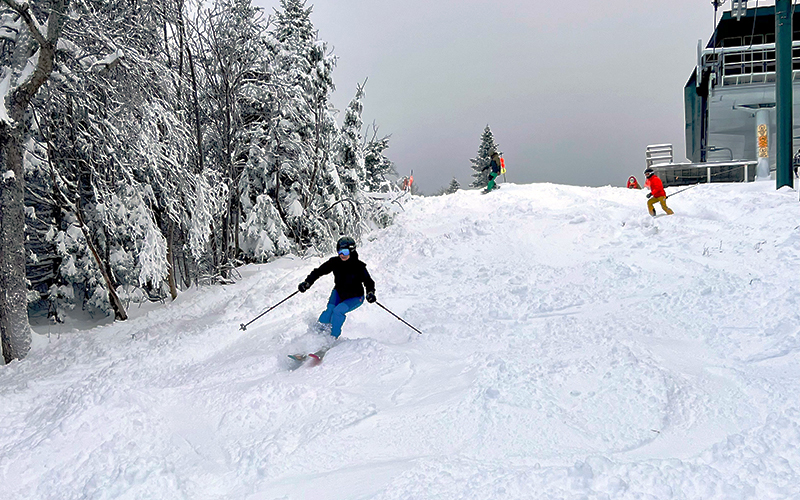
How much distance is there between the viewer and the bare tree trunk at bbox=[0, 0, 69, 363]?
6844 mm

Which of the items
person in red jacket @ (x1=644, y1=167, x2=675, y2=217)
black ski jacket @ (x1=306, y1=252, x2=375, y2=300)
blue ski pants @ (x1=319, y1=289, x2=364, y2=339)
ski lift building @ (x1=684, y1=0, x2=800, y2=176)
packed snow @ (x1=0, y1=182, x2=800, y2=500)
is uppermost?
ski lift building @ (x1=684, y1=0, x2=800, y2=176)

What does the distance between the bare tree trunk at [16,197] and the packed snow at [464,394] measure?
1.94ft

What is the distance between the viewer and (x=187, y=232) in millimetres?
10930

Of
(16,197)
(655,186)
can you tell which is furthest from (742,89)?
(16,197)

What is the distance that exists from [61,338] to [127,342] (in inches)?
81.1

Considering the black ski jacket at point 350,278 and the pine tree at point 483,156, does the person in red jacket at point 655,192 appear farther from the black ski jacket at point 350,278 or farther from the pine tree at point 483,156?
the pine tree at point 483,156

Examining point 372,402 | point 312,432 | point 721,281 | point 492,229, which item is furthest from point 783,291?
point 492,229

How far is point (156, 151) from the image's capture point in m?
9.15

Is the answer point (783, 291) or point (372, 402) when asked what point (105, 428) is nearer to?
point (372, 402)

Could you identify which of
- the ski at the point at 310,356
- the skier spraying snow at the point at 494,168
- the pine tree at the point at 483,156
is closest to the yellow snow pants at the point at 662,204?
the skier spraying snow at the point at 494,168

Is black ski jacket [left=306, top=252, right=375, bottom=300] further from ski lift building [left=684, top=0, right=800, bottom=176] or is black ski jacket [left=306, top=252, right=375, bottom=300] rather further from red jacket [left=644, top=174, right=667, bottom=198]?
ski lift building [left=684, top=0, right=800, bottom=176]

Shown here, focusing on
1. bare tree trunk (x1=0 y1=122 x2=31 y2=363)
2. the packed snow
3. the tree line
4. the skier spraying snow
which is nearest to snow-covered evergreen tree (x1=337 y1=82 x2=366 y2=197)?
the tree line

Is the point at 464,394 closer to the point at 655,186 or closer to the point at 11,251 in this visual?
the point at 11,251

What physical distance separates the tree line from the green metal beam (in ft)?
40.6
